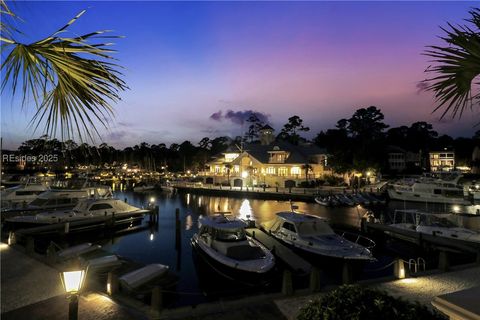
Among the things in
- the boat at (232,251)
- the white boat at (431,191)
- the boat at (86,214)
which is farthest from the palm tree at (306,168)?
the boat at (232,251)

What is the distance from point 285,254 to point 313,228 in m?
3.00

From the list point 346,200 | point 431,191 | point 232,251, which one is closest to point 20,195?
point 232,251

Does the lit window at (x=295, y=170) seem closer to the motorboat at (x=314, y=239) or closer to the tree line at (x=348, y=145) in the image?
the tree line at (x=348, y=145)

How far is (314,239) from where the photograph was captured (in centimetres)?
1830

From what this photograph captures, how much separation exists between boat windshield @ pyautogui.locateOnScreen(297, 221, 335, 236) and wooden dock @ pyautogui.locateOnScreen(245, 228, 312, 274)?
1.60 meters

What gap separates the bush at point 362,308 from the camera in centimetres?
455

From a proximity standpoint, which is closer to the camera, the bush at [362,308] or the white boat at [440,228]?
the bush at [362,308]

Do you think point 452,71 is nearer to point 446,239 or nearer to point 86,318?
point 86,318

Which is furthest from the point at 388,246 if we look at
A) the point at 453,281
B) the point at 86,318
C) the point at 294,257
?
the point at 86,318

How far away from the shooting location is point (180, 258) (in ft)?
68.0

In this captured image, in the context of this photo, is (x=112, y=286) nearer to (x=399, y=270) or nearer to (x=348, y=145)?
(x=399, y=270)

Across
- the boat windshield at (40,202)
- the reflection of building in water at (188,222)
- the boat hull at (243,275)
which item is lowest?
the reflection of building in water at (188,222)

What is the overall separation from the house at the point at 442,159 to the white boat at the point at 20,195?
88.7m

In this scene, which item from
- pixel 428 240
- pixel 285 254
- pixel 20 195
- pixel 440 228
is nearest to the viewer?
pixel 285 254
